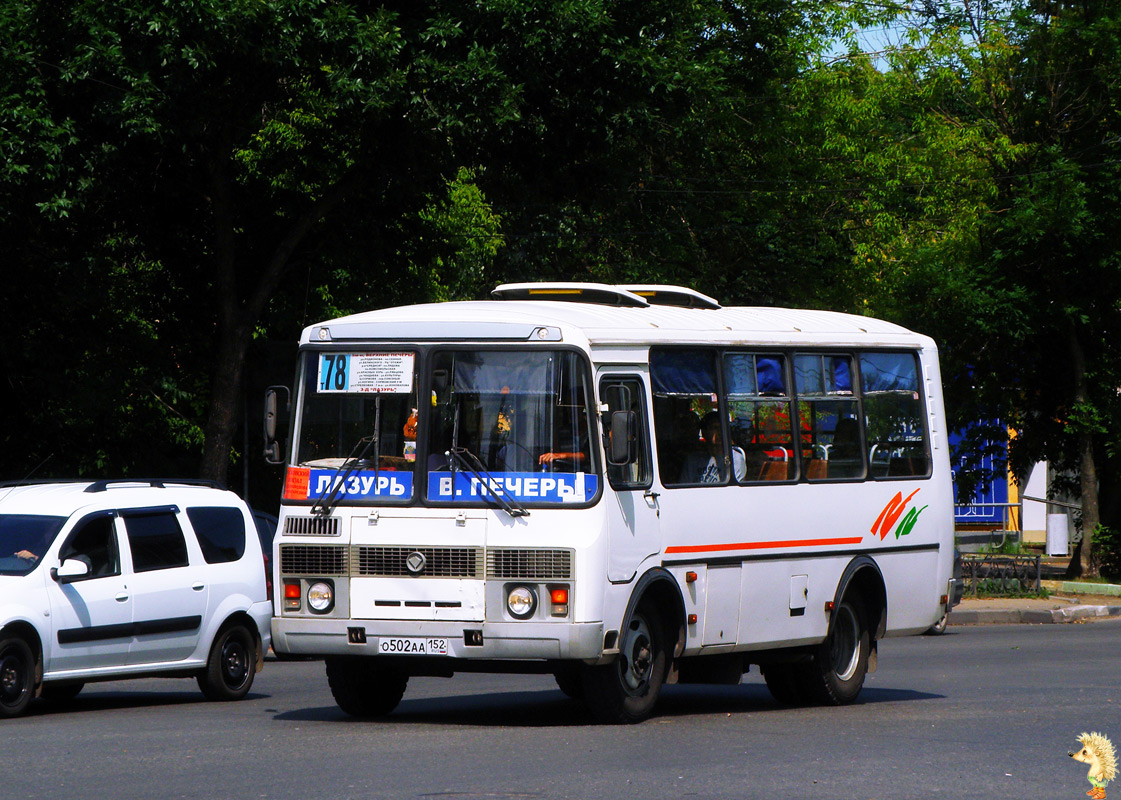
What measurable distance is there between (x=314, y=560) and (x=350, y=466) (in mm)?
651

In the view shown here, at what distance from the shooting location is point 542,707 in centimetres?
1251

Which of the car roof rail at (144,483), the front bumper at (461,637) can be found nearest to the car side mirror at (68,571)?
the car roof rail at (144,483)

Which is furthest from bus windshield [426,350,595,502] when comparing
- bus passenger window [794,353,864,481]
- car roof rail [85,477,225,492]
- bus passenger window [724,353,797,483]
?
car roof rail [85,477,225,492]

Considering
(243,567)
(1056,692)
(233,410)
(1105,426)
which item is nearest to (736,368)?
(1056,692)

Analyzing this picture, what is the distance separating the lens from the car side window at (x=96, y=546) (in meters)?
12.8

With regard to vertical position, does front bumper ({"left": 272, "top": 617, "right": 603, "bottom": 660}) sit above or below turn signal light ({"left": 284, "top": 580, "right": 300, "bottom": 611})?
below

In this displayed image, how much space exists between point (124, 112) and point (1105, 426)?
19.5 meters

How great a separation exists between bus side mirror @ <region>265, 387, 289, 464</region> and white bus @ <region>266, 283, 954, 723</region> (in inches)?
1.3

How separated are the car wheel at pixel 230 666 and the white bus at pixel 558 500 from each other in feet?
9.00

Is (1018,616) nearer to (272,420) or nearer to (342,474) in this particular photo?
(342,474)

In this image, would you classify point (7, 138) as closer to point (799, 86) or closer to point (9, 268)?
point (9, 268)

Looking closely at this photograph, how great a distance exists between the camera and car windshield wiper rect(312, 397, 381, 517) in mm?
10836

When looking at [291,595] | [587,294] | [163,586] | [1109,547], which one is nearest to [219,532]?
[163,586]

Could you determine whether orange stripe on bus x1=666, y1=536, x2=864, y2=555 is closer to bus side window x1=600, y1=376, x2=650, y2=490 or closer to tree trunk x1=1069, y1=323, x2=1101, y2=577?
bus side window x1=600, y1=376, x2=650, y2=490
